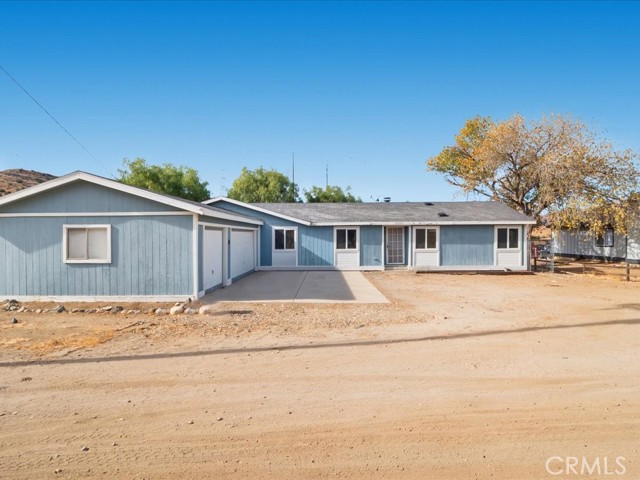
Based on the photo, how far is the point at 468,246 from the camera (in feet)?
68.7

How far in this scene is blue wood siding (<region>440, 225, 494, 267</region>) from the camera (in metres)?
20.9

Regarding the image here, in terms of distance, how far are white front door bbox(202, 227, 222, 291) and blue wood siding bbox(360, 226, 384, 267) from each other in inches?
340

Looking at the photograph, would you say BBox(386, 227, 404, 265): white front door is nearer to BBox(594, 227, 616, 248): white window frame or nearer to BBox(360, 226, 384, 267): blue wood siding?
BBox(360, 226, 384, 267): blue wood siding

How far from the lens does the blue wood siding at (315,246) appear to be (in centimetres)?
2144

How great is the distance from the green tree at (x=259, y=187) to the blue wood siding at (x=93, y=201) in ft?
113

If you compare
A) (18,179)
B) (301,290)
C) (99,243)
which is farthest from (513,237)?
(18,179)

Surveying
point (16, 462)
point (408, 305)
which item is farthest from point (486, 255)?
point (16, 462)

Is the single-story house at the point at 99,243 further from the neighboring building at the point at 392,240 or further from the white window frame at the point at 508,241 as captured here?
the white window frame at the point at 508,241

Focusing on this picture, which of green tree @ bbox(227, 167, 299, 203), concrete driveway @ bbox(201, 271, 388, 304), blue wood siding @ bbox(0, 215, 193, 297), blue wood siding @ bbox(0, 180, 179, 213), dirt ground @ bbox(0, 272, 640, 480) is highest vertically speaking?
green tree @ bbox(227, 167, 299, 203)

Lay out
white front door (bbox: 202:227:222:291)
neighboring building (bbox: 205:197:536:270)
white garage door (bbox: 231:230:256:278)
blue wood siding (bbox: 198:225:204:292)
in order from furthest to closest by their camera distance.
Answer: neighboring building (bbox: 205:197:536:270)
white garage door (bbox: 231:230:256:278)
white front door (bbox: 202:227:222:291)
blue wood siding (bbox: 198:225:204:292)

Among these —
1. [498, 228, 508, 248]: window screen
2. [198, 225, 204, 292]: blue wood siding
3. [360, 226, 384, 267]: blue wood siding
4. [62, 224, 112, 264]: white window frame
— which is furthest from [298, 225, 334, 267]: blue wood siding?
[62, 224, 112, 264]: white window frame

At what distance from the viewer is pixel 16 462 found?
134 inches

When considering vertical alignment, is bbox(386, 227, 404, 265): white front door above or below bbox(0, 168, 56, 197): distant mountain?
below

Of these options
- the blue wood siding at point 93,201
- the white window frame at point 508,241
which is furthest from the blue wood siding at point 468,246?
the blue wood siding at point 93,201
